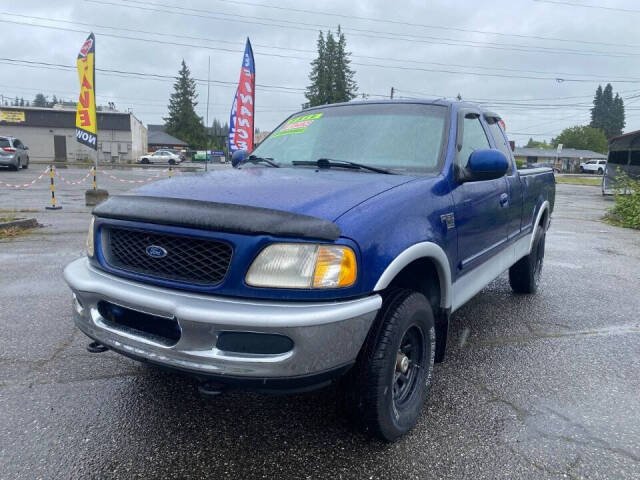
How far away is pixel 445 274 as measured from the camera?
265 cm

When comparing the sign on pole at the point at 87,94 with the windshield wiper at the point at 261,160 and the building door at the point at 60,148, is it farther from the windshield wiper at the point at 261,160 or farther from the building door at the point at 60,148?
the building door at the point at 60,148

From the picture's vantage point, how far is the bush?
11.7 m

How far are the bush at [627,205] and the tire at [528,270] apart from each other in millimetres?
8057

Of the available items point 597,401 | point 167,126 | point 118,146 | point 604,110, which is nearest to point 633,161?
point 597,401

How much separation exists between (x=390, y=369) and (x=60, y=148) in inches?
2116

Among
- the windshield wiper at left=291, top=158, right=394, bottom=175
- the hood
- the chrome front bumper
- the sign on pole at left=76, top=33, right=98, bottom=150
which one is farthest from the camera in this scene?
the sign on pole at left=76, top=33, right=98, bottom=150

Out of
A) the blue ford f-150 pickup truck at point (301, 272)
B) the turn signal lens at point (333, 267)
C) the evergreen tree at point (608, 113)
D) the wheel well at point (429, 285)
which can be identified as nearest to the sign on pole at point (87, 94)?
the blue ford f-150 pickup truck at point (301, 272)

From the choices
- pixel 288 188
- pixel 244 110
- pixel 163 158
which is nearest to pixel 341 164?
pixel 288 188

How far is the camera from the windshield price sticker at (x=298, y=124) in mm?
3695

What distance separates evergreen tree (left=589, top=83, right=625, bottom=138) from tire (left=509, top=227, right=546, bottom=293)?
124861 millimetres

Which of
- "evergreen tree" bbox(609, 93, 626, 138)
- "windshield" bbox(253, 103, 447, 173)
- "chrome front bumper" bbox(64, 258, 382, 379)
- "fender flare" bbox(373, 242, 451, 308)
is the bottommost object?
"chrome front bumper" bbox(64, 258, 382, 379)

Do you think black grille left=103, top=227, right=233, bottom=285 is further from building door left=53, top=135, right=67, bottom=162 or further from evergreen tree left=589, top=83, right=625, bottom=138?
evergreen tree left=589, top=83, right=625, bottom=138

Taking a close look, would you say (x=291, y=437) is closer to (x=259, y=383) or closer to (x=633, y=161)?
Answer: (x=259, y=383)

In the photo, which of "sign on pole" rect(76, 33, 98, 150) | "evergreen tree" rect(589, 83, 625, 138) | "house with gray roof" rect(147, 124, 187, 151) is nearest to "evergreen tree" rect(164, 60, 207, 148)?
"house with gray roof" rect(147, 124, 187, 151)
